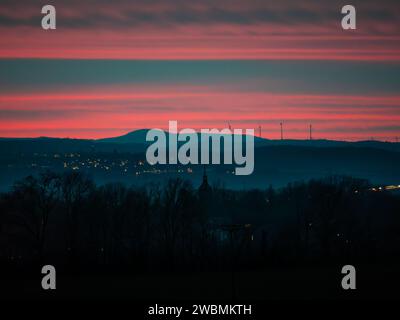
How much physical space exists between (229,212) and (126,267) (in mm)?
81202

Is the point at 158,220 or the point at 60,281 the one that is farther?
the point at 158,220

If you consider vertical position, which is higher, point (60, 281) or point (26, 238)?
point (26, 238)

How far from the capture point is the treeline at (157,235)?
203ft

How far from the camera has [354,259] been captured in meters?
62.4

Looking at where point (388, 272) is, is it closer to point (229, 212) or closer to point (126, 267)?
point (126, 267)

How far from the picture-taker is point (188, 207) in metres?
93.8

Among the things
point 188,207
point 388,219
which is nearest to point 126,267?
point 188,207

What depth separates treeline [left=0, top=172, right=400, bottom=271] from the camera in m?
61.9

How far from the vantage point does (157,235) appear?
92.8 metres
